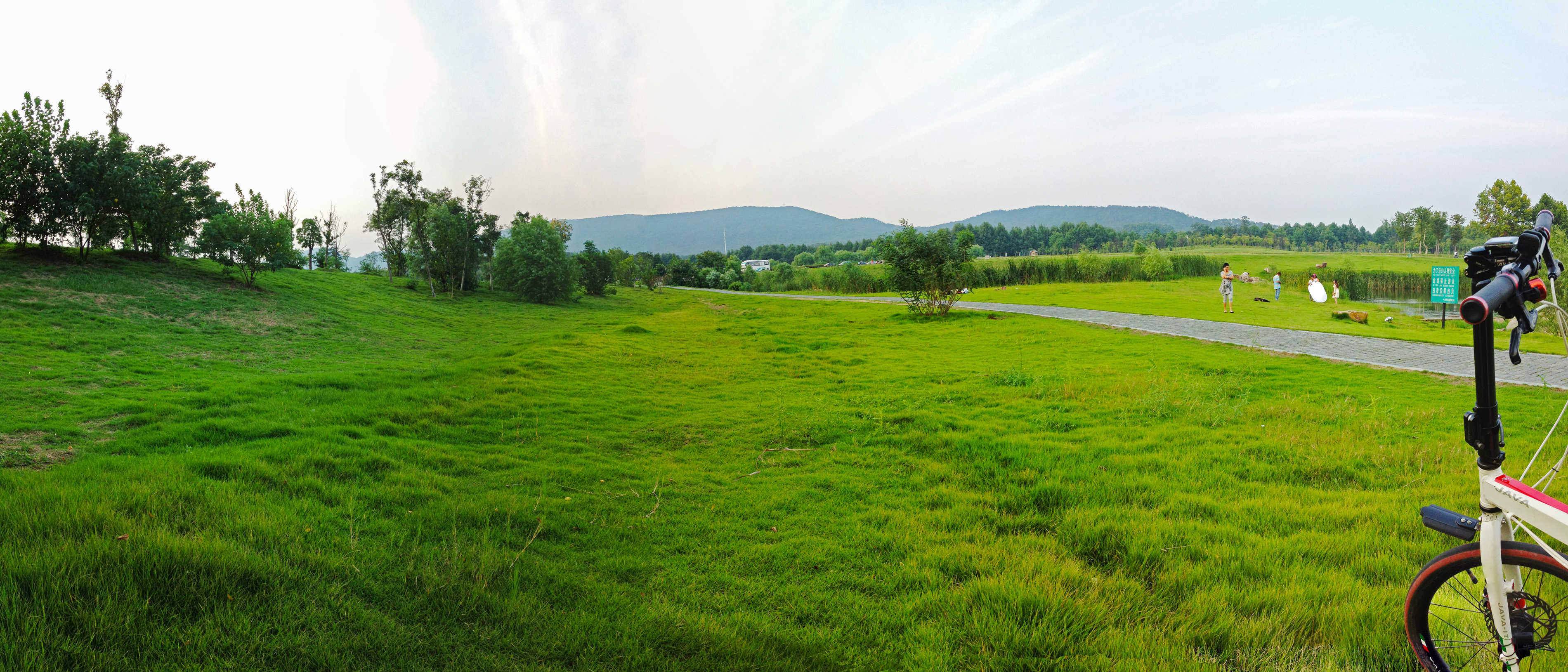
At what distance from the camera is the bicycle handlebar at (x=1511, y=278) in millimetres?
2168

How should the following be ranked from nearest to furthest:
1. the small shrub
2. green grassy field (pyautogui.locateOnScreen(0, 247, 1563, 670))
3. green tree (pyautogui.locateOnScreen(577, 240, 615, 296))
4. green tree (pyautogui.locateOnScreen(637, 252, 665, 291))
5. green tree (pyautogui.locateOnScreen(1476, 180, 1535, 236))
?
green grassy field (pyautogui.locateOnScreen(0, 247, 1563, 670)), the small shrub, green tree (pyautogui.locateOnScreen(1476, 180, 1535, 236)), green tree (pyautogui.locateOnScreen(577, 240, 615, 296)), green tree (pyautogui.locateOnScreen(637, 252, 665, 291))

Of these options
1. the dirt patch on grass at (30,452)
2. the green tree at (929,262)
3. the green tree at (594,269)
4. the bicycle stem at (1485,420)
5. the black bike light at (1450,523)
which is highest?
the green tree at (594,269)

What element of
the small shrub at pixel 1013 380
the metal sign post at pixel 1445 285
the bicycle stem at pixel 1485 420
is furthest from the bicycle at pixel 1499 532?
the metal sign post at pixel 1445 285

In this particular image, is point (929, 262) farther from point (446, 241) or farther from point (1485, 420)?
point (446, 241)

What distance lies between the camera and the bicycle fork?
2.43m

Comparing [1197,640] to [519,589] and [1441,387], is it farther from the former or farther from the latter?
[1441,387]

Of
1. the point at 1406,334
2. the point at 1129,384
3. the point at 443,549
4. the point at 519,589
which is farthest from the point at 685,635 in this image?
the point at 1406,334

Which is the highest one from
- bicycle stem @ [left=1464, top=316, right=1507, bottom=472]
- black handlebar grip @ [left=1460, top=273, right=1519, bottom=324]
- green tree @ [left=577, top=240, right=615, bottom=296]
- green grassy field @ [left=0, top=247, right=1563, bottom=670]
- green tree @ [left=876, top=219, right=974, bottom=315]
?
green tree @ [left=577, top=240, right=615, bottom=296]

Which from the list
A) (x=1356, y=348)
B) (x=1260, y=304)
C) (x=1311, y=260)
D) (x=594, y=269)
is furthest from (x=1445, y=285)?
(x=1311, y=260)

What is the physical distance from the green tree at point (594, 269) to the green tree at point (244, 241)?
1155 inches

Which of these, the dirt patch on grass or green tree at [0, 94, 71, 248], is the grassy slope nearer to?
the dirt patch on grass

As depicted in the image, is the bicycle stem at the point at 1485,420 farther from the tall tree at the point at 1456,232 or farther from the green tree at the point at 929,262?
the tall tree at the point at 1456,232

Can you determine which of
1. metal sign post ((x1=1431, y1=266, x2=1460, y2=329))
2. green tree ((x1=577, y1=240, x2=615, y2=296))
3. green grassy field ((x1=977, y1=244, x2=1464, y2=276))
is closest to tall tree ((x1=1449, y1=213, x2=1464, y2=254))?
green grassy field ((x1=977, y1=244, x2=1464, y2=276))

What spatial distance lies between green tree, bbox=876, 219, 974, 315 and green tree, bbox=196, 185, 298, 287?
30891mm
